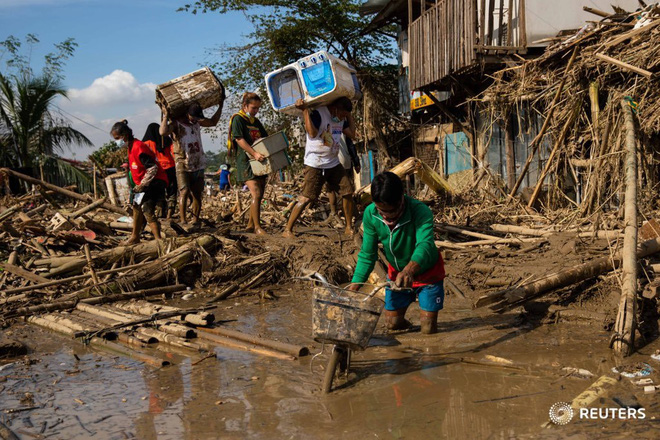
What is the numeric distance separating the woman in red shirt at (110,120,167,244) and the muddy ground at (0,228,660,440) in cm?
250

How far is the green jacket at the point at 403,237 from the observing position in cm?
466

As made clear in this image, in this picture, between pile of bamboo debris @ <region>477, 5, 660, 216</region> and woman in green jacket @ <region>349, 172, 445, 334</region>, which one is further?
pile of bamboo debris @ <region>477, 5, 660, 216</region>

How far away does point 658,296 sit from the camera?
5129mm

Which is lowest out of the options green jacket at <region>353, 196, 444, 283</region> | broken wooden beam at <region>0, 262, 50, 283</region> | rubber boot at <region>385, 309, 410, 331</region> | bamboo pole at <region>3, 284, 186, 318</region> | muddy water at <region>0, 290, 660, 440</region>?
muddy water at <region>0, 290, 660, 440</region>

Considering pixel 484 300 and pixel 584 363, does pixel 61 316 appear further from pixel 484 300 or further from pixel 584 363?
pixel 584 363

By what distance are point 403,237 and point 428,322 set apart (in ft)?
2.83

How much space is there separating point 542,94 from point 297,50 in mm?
13667

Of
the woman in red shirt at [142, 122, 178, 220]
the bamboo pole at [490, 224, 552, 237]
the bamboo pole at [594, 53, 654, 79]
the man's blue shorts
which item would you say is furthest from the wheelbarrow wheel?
the bamboo pole at [594, 53, 654, 79]

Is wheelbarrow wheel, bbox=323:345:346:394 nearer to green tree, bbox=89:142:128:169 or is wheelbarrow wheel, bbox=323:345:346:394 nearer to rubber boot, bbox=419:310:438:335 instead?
rubber boot, bbox=419:310:438:335

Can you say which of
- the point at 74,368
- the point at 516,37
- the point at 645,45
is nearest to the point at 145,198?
the point at 74,368

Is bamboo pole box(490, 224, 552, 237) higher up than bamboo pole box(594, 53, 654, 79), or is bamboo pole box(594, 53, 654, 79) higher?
bamboo pole box(594, 53, 654, 79)

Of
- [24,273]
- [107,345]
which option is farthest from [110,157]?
[107,345]

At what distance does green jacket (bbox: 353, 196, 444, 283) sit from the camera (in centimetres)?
466

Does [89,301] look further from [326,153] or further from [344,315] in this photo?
[344,315]
